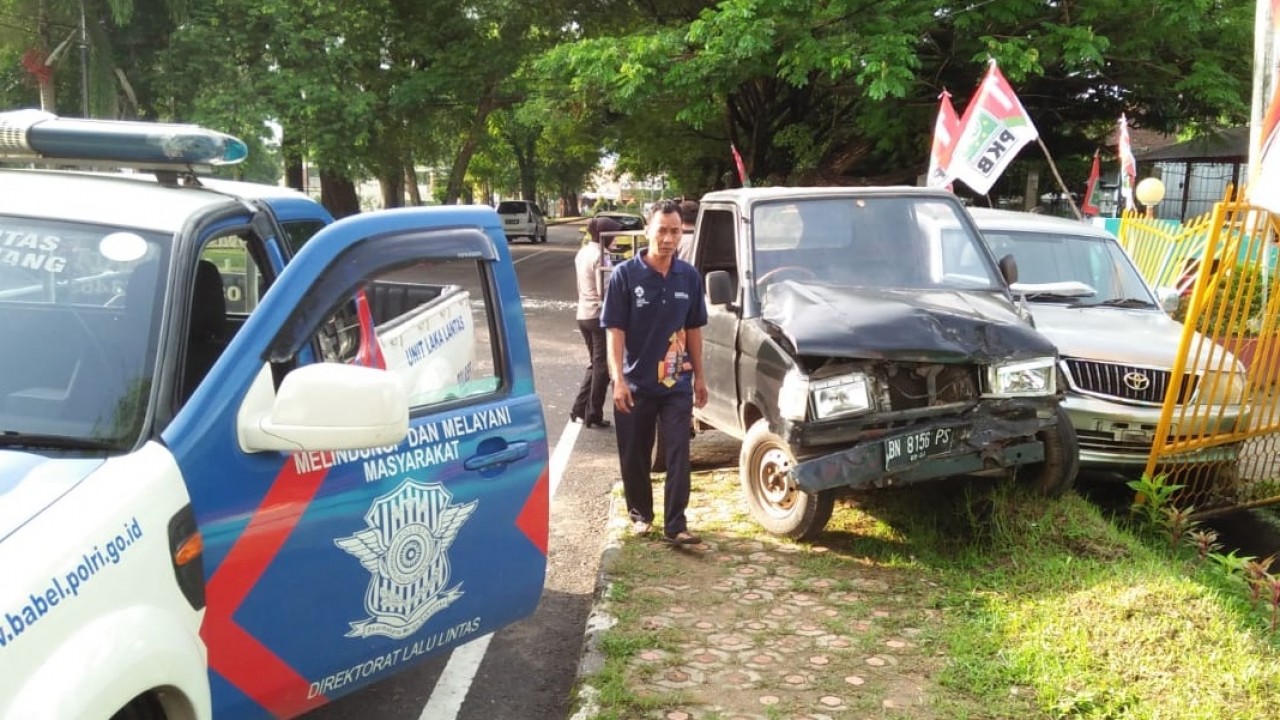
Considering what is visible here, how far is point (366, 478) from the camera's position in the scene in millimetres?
3041

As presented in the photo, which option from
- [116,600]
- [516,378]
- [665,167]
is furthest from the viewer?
[665,167]

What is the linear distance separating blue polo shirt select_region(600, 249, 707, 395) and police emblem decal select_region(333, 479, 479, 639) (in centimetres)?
216

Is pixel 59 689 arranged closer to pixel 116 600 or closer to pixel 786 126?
pixel 116 600

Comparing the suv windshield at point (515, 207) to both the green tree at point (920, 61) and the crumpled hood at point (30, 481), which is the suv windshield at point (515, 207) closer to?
the green tree at point (920, 61)

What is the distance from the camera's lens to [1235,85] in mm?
19016

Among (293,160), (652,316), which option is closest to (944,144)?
(652,316)

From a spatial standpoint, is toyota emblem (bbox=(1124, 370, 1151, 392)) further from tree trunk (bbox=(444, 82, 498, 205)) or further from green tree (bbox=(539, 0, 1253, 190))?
tree trunk (bbox=(444, 82, 498, 205))

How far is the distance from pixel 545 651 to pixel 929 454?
208 centimetres

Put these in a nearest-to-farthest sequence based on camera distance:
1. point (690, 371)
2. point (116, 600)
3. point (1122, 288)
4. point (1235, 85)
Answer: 1. point (116, 600)
2. point (690, 371)
3. point (1122, 288)
4. point (1235, 85)

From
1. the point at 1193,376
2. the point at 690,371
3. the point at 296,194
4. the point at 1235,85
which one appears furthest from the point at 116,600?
the point at 1235,85

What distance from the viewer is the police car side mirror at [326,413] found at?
2.53 m

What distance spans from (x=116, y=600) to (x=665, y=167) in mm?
36208

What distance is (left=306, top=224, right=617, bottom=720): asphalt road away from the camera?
3.99 meters

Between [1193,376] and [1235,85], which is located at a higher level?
[1235,85]
